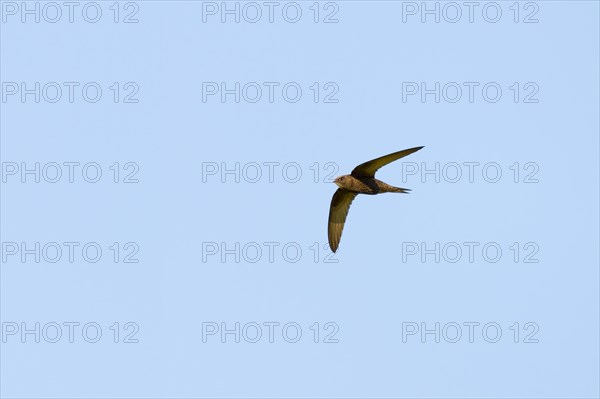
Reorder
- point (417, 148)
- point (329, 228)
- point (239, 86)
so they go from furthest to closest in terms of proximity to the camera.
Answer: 1. point (239, 86)
2. point (329, 228)
3. point (417, 148)

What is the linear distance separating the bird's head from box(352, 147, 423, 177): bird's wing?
25cm

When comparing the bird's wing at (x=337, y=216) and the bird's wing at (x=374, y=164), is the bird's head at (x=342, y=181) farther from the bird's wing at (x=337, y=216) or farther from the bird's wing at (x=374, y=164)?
the bird's wing at (x=337, y=216)

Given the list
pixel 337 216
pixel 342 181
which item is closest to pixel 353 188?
pixel 342 181

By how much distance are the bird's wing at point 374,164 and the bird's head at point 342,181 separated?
250 millimetres

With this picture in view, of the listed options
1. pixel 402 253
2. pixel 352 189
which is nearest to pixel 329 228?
pixel 352 189

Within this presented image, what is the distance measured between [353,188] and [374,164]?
3.36 ft

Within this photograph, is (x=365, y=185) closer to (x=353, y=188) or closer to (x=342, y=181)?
(x=353, y=188)

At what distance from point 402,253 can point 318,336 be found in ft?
10.4

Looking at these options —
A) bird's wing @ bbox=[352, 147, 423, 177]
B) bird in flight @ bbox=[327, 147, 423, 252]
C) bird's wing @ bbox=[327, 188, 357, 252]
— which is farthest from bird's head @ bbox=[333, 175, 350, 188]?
bird's wing @ bbox=[327, 188, 357, 252]

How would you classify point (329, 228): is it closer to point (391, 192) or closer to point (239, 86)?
point (391, 192)

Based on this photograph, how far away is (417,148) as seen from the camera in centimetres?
2184

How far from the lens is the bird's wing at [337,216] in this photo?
26.0 meters

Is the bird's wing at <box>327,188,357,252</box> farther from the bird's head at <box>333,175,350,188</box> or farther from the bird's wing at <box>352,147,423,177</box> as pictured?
the bird's wing at <box>352,147,423,177</box>

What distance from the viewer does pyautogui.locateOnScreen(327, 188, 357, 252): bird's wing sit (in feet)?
85.4
